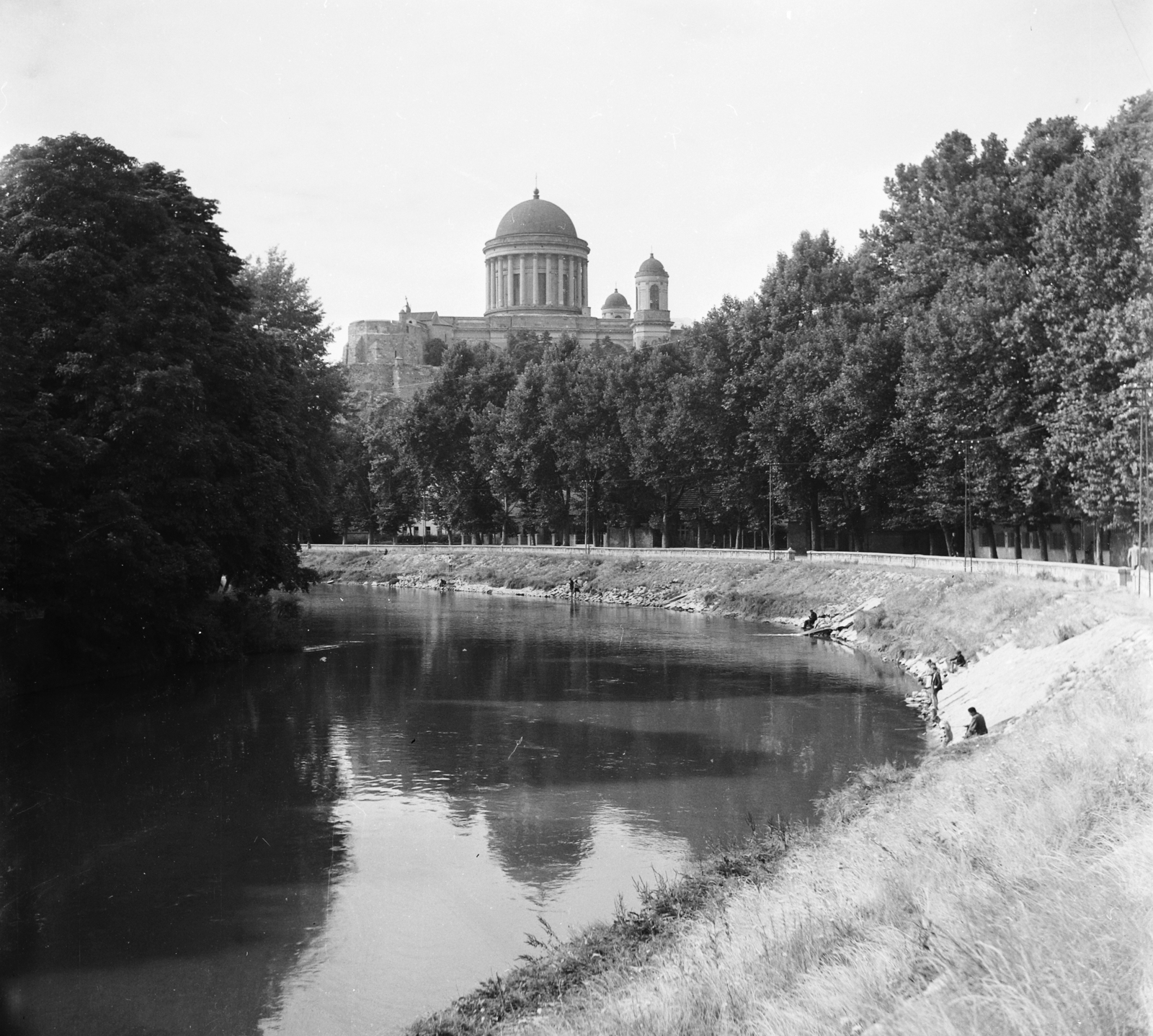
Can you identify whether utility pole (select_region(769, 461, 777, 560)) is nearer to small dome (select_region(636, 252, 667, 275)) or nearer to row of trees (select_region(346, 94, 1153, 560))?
row of trees (select_region(346, 94, 1153, 560))

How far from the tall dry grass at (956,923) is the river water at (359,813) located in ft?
11.3

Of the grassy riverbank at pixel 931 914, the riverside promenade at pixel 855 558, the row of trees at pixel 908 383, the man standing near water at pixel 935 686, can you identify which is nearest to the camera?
the grassy riverbank at pixel 931 914

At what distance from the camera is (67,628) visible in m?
36.7

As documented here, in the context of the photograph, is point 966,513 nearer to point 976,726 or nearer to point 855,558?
point 855,558

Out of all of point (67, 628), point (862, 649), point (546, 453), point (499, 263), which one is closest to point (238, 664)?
point (67, 628)

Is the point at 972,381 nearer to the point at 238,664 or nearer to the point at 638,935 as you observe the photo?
the point at 238,664

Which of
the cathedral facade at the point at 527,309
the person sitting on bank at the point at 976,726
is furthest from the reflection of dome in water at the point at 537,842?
the cathedral facade at the point at 527,309

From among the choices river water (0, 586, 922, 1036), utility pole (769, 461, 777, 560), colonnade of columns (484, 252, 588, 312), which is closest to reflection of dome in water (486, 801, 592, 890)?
river water (0, 586, 922, 1036)

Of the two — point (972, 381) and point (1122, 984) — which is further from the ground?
point (972, 381)

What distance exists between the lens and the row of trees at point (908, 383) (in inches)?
1671

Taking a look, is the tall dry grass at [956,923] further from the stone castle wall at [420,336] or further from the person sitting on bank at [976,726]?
the stone castle wall at [420,336]

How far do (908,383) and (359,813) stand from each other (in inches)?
1590

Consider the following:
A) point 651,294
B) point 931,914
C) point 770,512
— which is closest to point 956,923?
point 931,914

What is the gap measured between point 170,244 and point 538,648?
67.8ft
